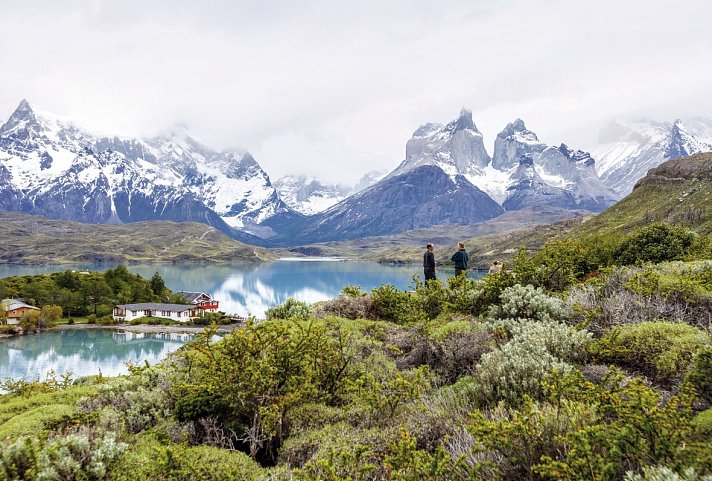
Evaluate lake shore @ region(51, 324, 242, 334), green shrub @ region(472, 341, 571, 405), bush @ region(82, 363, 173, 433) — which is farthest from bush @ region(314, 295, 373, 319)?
lake shore @ region(51, 324, 242, 334)

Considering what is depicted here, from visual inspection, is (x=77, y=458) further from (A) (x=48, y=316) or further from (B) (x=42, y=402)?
(A) (x=48, y=316)

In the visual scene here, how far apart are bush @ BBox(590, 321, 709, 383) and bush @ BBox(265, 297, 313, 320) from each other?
9717mm

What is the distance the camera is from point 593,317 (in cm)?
A: 935

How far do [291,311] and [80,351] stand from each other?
7764 cm

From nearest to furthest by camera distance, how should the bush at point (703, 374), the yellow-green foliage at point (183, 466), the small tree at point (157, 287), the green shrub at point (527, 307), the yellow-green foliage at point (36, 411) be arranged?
the yellow-green foliage at point (183, 466) < the bush at point (703, 374) < the yellow-green foliage at point (36, 411) < the green shrub at point (527, 307) < the small tree at point (157, 287)

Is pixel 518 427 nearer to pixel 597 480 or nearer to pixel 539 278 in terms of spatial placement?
pixel 597 480

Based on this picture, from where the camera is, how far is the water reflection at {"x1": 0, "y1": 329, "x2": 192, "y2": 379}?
62231 millimetres

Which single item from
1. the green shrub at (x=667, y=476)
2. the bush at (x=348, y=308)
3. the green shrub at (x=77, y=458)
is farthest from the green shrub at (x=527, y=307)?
the green shrub at (x=77, y=458)

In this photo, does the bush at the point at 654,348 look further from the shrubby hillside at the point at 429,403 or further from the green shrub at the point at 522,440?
the green shrub at the point at 522,440

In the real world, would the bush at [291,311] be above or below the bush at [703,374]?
below

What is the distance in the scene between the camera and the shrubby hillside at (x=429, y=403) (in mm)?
4203

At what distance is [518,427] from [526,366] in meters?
2.57

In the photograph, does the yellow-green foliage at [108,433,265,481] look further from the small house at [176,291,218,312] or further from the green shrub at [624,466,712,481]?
the small house at [176,291,218,312]

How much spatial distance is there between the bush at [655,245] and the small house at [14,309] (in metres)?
114
